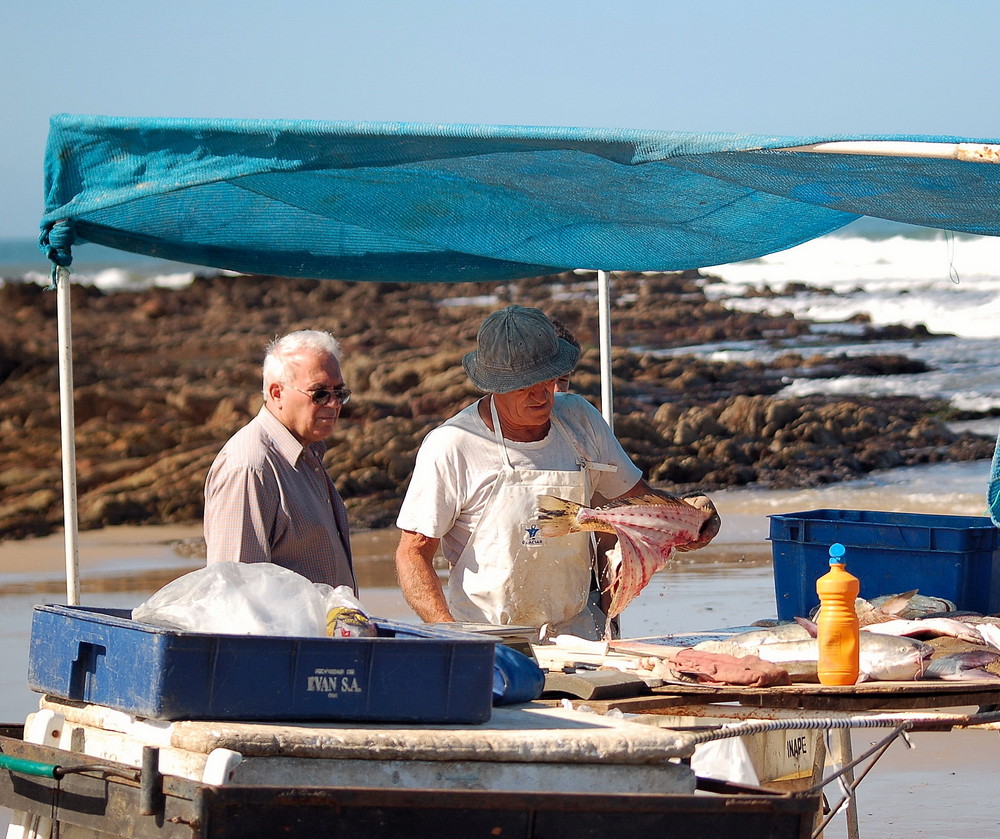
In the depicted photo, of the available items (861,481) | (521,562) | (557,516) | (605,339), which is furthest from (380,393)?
(557,516)

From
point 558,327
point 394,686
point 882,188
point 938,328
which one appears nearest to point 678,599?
point 558,327

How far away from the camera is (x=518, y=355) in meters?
4.43

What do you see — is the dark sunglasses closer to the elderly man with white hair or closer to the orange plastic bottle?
the elderly man with white hair

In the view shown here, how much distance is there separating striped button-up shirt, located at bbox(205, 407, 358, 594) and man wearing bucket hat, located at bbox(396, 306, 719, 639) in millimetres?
363

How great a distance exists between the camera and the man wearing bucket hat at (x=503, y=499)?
4.45 m

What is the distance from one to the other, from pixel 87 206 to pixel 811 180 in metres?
2.04

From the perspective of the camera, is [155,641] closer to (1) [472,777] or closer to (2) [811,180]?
(1) [472,777]

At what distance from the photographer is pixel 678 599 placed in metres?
9.91

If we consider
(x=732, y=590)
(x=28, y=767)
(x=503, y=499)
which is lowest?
(x=732, y=590)

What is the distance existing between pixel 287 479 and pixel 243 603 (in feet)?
4.56

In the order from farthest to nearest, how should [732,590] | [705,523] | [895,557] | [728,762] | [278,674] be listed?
[732,590] → [895,557] → [705,523] → [728,762] → [278,674]

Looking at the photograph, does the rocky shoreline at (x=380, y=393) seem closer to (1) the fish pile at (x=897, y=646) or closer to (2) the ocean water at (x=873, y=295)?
(2) the ocean water at (x=873, y=295)

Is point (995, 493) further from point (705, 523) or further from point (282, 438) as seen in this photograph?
point (282, 438)

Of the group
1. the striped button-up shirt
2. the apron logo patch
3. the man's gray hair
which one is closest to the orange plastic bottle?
the apron logo patch
